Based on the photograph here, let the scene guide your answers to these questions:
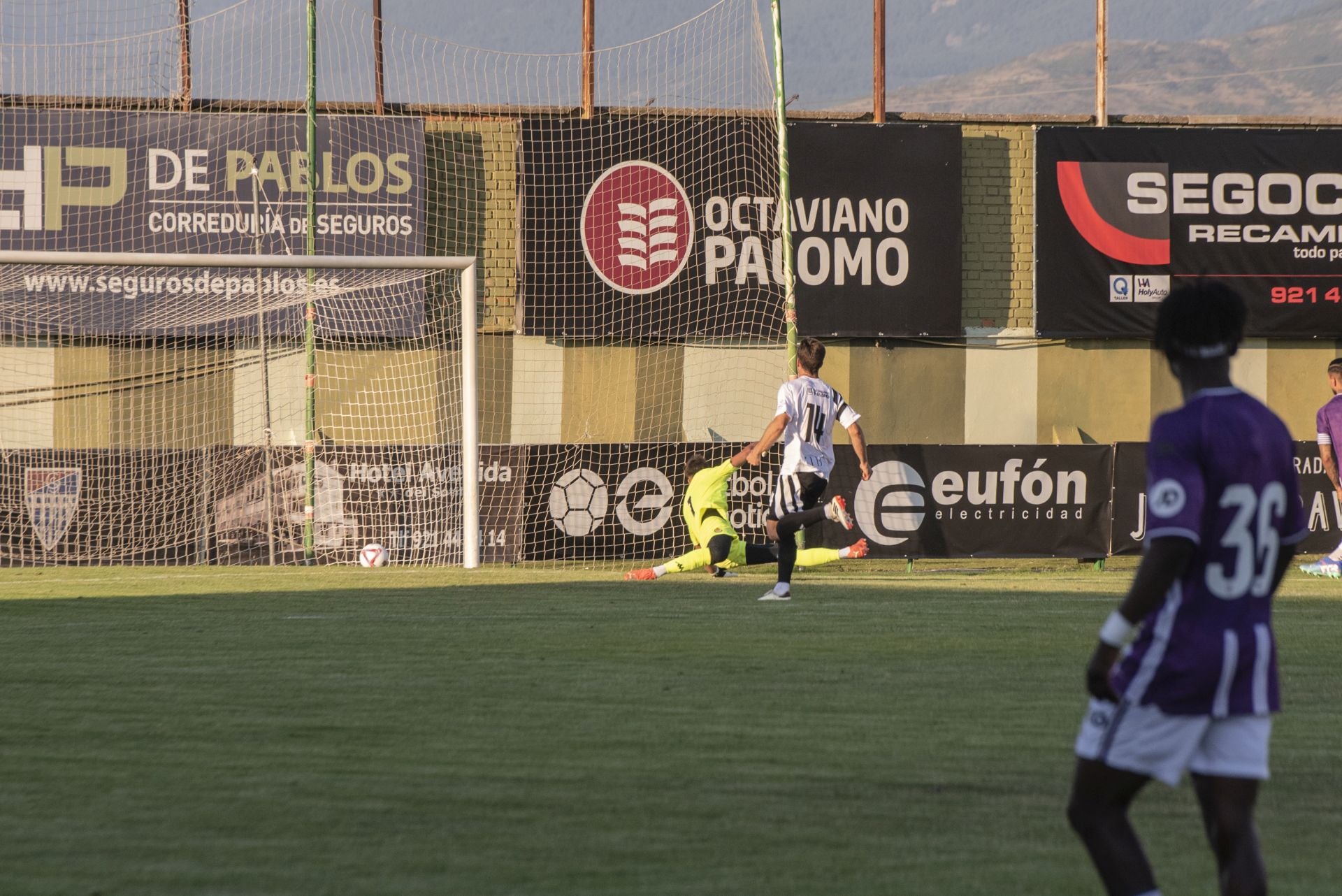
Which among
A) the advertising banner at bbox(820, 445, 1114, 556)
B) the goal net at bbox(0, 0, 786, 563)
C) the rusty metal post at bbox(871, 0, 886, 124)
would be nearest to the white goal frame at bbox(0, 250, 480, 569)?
the goal net at bbox(0, 0, 786, 563)

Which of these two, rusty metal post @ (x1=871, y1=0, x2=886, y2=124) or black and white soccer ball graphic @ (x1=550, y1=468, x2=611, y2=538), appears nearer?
black and white soccer ball graphic @ (x1=550, y1=468, x2=611, y2=538)

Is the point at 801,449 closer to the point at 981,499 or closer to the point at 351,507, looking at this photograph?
the point at 981,499

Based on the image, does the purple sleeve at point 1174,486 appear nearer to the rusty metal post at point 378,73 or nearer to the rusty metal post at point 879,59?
the rusty metal post at point 378,73

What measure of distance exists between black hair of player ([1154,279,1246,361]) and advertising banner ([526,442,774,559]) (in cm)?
1545

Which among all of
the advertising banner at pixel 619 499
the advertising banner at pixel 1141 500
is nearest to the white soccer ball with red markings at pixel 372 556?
the advertising banner at pixel 619 499

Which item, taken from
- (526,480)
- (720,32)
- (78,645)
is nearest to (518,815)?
(78,645)

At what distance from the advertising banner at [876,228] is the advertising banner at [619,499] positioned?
4325 millimetres

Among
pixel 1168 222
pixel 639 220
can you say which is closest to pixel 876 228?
pixel 639 220

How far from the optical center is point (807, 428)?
12.9 m

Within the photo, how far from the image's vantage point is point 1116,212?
23.1 m

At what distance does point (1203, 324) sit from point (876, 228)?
1947 centimetres

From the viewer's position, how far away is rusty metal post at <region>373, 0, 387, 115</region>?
73.0 ft

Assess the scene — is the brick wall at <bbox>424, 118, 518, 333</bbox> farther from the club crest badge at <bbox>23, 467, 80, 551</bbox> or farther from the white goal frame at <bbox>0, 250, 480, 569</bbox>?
the club crest badge at <bbox>23, 467, 80, 551</bbox>

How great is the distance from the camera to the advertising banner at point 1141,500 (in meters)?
18.0
